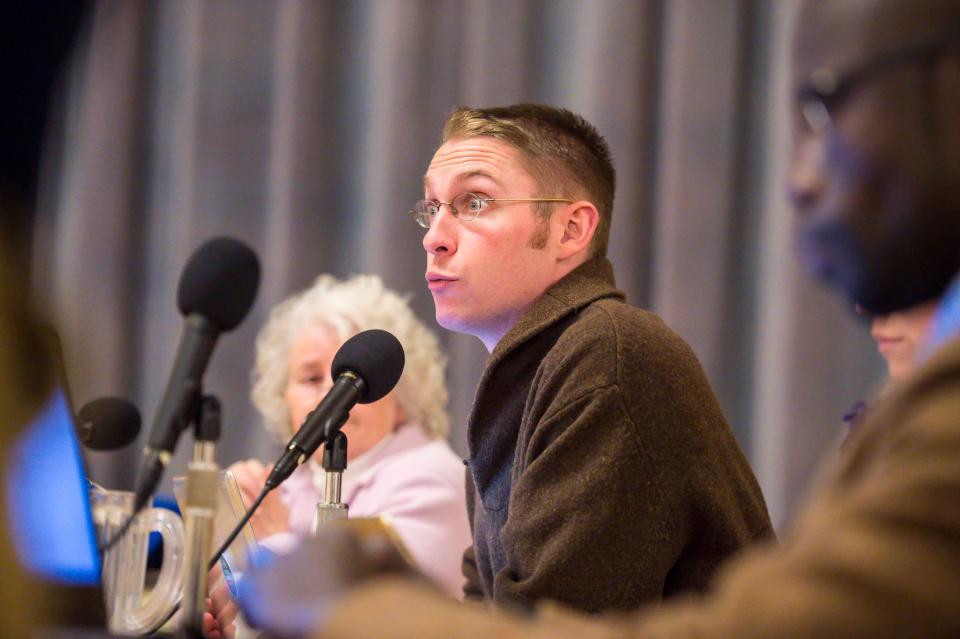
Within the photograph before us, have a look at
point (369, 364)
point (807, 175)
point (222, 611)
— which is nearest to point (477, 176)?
point (369, 364)

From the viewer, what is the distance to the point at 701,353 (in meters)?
2.69

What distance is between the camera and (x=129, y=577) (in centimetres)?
138

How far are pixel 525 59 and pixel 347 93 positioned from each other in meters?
0.56

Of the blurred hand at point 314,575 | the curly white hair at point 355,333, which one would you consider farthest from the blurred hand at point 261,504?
the blurred hand at point 314,575

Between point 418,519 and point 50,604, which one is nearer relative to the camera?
point 50,604

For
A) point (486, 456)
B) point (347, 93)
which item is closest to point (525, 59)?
point (347, 93)

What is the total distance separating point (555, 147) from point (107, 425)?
2.76 ft

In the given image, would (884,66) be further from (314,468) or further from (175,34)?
(175,34)

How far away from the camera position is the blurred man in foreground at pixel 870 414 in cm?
63

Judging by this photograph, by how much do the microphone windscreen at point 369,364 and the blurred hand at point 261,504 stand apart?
979 millimetres

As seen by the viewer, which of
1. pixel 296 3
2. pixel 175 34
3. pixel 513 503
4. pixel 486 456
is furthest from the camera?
pixel 175 34

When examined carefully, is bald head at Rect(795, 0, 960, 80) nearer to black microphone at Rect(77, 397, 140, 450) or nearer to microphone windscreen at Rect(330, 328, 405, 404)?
microphone windscreen at Rect(330, 328, 405, 404)

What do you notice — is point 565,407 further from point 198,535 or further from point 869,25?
point 869,25

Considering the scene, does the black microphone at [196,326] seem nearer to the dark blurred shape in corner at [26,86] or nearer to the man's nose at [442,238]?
the dark blurred shape in corner at [26,86]
